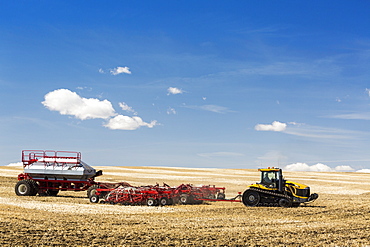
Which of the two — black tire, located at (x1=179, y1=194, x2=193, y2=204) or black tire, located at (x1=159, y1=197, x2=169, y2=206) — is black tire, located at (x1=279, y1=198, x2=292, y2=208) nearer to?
black tire, located at (x1=179, y1=194, x2=193, y2=204)

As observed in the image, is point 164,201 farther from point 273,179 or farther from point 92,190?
point 273,179

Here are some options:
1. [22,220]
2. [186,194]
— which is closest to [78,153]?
[186,194]

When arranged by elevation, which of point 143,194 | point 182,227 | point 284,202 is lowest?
point 182,227

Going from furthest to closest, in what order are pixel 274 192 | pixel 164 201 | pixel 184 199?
pixel 184 199, pixel 164 201, pixel 274 192

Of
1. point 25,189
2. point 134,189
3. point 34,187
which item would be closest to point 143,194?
point 134,189

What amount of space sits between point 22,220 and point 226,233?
26.5 feet

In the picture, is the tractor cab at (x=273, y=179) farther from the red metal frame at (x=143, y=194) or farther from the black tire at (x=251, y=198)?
the red metal frame at (x=143, y=194)

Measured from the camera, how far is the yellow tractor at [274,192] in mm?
24484

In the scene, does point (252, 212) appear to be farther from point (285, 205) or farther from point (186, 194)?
point (186, 194)

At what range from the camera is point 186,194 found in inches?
1023

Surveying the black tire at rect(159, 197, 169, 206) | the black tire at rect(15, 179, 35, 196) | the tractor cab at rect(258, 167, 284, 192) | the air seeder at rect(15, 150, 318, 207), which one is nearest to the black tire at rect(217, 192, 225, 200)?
the air seeder at rect(15, 150, 318, 207)

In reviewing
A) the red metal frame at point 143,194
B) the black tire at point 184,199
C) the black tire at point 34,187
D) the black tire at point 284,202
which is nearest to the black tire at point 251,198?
the black tire at point 284,202

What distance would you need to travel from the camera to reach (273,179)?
24.8 meters

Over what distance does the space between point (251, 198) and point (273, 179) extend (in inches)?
66.0
